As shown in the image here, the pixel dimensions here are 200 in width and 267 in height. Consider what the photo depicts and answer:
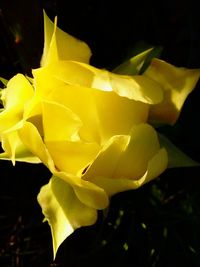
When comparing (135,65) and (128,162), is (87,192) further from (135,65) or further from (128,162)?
(135,65)

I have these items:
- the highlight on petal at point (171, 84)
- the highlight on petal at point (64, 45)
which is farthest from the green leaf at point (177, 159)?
the highlight on petal at point (64, 45)

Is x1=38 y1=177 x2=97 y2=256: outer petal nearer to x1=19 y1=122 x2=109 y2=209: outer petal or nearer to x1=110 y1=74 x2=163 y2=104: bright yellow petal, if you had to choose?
x1=19 y1=122 x2=109 y2=209: outer petal

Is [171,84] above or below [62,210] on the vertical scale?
above

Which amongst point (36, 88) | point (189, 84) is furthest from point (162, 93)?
point (36, 88)

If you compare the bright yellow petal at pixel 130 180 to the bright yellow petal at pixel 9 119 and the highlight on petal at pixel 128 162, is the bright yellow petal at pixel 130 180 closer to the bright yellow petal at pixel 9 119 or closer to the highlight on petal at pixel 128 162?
the highlight on petal at pixel 128 162

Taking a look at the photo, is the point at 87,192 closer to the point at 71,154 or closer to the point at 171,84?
the point at 71,154

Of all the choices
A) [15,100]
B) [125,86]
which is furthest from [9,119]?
[125,86]

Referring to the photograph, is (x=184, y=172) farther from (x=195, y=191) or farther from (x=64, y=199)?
(x=64, y=199)
